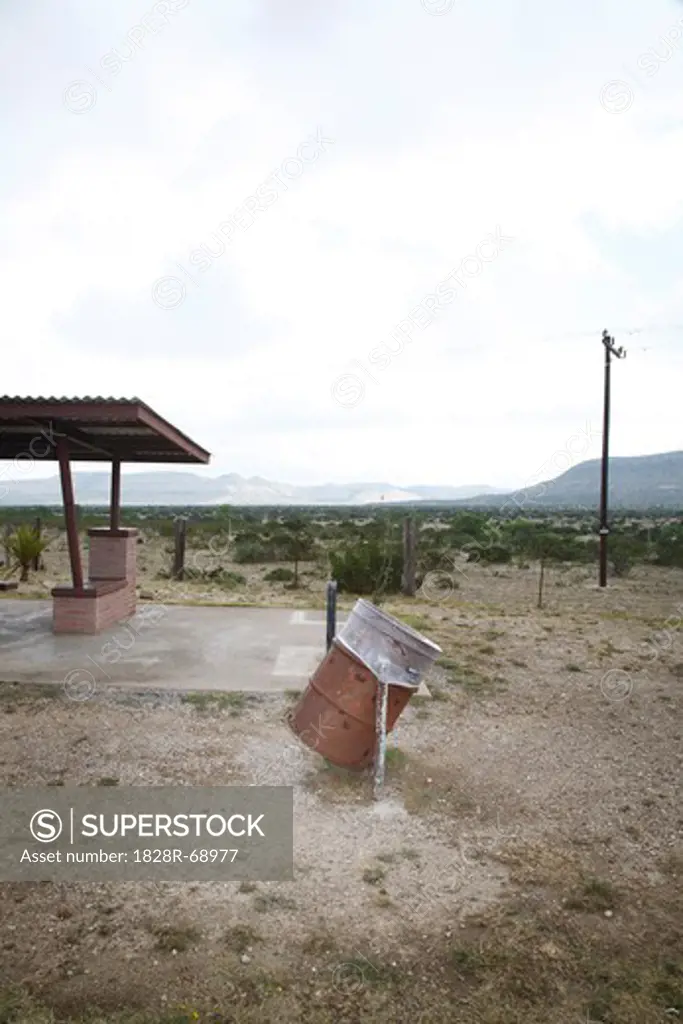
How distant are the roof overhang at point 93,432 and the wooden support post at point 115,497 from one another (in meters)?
0.20

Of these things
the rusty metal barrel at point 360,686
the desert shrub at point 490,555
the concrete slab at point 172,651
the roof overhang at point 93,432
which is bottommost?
the desert shrub at point 490,555

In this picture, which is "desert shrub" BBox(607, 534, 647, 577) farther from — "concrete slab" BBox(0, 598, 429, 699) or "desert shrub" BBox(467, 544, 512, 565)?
"concrete slab" BBox(0, 598, 429, 699)

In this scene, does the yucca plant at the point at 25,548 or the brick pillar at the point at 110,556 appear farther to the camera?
the yucca plant at the point at 25,548

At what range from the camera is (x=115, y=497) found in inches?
391

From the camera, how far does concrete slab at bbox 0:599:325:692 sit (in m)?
6.54

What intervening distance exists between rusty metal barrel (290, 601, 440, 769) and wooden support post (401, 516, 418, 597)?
8.27 metres

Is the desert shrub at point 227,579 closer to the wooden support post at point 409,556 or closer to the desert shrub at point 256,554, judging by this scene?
the desert shrub at point 256,554

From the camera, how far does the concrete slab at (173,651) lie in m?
6.54

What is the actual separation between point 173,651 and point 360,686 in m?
A: 3.57

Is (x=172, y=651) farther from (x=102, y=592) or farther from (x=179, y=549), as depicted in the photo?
(x=179, y=549)

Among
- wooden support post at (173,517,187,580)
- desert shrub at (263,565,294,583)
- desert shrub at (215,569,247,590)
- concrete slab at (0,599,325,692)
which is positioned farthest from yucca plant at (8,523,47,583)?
desert shrub at (263,565,294,583)

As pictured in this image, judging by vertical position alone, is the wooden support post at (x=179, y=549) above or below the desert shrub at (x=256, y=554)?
above

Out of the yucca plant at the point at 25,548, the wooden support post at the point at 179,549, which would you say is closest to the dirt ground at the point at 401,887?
the yucca plant at the point at 25,548

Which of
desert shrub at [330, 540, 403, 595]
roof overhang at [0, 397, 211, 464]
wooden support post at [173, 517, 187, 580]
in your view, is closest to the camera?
roof overhang at [0, 397, 211, 464]
